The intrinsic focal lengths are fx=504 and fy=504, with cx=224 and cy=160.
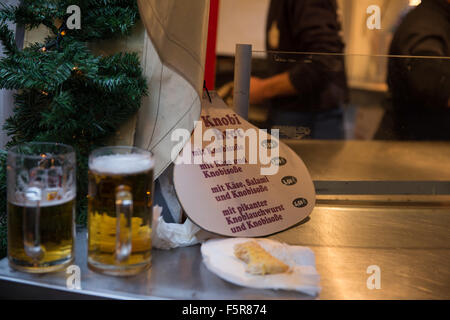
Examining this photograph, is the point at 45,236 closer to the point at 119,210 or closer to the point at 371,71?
the point at 119,210

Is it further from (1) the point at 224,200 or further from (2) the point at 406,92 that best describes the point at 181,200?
(2) the point at 406,92

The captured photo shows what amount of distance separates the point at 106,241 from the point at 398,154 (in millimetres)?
1175

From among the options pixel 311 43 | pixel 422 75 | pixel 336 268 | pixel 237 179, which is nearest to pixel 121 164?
pixel 237 179

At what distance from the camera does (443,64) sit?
4.33ft

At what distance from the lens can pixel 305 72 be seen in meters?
1.38

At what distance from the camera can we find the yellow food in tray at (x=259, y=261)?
0.79 m

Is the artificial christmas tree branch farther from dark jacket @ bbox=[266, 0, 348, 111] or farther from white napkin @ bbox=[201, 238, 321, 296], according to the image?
dark jacket @ bbox=[266, 0, 348, 111]

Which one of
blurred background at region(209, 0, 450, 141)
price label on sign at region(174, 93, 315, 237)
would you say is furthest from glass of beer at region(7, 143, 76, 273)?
blurred background at region(209, 0, 450, 141)

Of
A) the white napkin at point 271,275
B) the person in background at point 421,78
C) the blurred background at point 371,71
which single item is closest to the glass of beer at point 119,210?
the white napkin at point 271,275

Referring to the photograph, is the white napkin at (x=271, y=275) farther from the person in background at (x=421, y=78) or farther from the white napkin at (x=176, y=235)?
the person in background at (x=421, y=78)

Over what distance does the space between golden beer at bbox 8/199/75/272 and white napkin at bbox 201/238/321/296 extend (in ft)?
0.75

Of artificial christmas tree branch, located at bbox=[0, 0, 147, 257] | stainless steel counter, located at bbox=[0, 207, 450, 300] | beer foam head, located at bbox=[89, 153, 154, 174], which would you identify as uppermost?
artificial christmas tree branch, located at bbox=[0, 0, 147, 257]

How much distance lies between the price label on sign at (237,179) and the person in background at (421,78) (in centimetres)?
50

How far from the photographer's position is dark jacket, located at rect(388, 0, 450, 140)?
1355 millimetres
